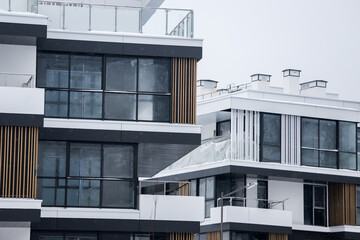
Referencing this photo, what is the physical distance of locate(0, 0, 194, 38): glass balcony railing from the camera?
29.7 meters

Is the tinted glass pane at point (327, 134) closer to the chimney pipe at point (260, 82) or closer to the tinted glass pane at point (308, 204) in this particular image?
the tinted glass pane at point (308, 204)

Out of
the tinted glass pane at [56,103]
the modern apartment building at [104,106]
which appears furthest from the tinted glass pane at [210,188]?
the tinted glass pane at [56,103]

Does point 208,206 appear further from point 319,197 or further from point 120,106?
point 120,106

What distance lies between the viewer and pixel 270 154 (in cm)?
4434

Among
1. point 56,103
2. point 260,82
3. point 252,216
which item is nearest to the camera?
point 56,103

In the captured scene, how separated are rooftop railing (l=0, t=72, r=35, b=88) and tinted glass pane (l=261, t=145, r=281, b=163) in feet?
58.3

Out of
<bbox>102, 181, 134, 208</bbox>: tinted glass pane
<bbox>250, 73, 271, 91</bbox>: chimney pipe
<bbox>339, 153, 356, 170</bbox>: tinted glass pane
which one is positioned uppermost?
<bbox>250, 73, 271, 91</bbox>: chimney pipe

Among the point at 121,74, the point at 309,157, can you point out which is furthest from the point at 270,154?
the point at 121,74

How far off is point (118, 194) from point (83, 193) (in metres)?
1.08

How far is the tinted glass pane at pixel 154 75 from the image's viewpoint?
1187 inches

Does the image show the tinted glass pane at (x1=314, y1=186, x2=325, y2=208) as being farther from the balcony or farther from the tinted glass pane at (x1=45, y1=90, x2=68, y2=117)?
the tinted glass pane at (x1=45, y1=90, x2=68, y2=117)

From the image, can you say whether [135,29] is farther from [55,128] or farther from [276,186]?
[276,186]

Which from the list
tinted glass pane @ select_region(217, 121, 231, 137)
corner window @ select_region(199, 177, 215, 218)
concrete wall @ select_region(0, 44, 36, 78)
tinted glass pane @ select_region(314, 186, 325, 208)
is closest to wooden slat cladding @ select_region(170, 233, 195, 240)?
concrete wall @ select_region(0, 44, 36, 78)

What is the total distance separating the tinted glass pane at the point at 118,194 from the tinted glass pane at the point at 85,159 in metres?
0.54
